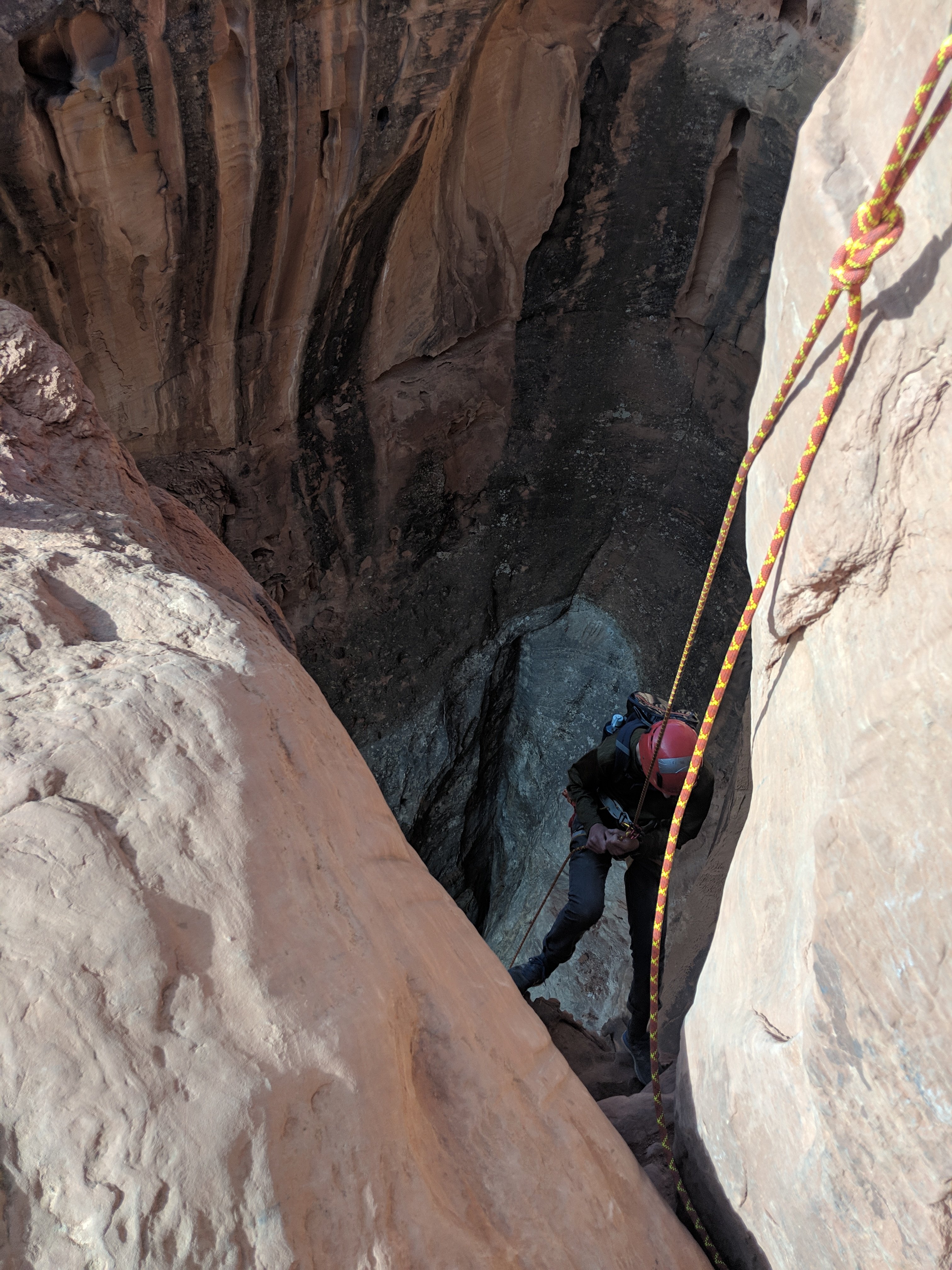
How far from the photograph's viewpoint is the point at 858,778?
1.55m

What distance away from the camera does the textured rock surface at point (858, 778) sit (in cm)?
142

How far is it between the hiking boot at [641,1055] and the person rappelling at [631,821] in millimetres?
82

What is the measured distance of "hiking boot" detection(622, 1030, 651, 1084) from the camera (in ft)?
10.2

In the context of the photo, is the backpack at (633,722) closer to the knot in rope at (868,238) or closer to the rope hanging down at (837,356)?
the rope hanging down at (837,356)

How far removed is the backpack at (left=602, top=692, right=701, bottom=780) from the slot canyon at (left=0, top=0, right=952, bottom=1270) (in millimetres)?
1032

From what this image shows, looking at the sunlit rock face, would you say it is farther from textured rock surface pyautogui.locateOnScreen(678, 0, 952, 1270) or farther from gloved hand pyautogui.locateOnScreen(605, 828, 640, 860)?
textured rock surface pyautogui.locateOnScreen(678, 0, 952, 1270)

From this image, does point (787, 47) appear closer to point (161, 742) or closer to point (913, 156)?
point (913, 156)

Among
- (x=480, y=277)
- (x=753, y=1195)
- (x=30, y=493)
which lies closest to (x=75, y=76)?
(x=30, y=493)

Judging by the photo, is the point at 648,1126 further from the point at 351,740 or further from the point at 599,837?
the point at 351,740

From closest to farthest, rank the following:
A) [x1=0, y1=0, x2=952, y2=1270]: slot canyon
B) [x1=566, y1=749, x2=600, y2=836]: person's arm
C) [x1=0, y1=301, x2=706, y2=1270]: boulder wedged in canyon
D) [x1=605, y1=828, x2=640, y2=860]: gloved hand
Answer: [x1=0, y1=301, x2=706, y2=1270]: boulder wedged in canyon, [x1=0, y1=0, x2=952, y2=1270]: slot canyon, [x1=605, y1=828, x2=640, y2=860]: gloved hand, [x1=566, y1=749, x2=600, y2=836]: person's arm

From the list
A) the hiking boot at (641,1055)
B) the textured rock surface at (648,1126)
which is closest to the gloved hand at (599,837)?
the hiking boot at (641,1055)

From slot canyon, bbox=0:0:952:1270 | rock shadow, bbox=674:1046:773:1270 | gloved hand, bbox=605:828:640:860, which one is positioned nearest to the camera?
slot canyon, bbox=0:0:952:1270

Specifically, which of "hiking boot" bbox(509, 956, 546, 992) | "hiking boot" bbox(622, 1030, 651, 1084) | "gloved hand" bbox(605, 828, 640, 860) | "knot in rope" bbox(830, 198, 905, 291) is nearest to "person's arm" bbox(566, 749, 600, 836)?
"gloved hand" bbox(605, 828, 640, 860)

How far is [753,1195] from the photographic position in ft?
5.91
